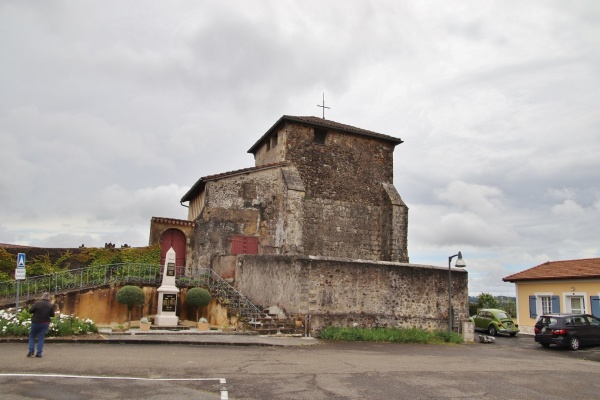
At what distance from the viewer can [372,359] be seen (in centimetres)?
1170

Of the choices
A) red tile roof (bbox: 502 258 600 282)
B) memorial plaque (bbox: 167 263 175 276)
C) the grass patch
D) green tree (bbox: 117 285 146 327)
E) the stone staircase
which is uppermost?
red tile roof (bbox: 502 258 600 282)

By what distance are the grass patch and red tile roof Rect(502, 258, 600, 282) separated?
11047 mm

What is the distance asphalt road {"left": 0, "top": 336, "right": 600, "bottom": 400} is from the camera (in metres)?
7.30

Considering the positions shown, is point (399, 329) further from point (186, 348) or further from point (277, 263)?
point (186, 348)

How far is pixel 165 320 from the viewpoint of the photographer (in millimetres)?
16234

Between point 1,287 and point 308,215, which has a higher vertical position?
Answer: point 308,215

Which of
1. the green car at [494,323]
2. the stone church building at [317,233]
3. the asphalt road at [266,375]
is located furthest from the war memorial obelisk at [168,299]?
the green car at [494,323]

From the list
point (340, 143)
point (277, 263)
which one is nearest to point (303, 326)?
point (277, 263)

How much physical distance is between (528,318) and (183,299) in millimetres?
21198

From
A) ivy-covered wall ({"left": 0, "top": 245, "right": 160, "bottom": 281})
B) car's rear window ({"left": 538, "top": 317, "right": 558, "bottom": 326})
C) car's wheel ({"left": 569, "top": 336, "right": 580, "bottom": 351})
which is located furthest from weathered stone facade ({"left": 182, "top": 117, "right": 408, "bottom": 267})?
car's wheel ({"left": 569, "top": 336, "right": 580, "bottom": 351})

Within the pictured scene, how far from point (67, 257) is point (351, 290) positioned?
14997mm

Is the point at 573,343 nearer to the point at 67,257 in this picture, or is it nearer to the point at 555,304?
the point at 555,304

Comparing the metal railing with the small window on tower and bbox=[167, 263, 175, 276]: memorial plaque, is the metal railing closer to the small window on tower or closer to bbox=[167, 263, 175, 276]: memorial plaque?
bbox=[167, 263, 175, 276]: memorial plaque

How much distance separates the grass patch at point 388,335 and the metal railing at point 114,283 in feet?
9.34
